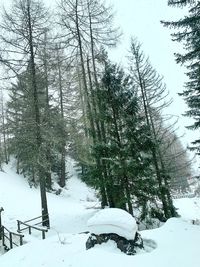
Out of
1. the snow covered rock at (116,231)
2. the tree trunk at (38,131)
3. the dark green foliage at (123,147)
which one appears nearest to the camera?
the snow covered rock at (116,231)

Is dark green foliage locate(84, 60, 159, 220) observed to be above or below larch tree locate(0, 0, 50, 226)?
below

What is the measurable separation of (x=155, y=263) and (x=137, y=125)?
9779 millimetres

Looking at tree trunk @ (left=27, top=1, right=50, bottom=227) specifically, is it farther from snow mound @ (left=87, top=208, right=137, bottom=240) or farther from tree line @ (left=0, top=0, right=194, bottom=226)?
snow mound @ (left=87, top=208, right=137, bottom=240)

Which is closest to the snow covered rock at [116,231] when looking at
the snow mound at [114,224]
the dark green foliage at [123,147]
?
the snow mound at [114,224]

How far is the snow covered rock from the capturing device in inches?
311

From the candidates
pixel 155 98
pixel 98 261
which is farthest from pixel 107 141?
pixel 98 261

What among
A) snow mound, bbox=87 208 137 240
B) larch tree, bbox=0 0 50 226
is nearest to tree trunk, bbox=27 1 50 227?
larch tree, bbox=0 0 50 226

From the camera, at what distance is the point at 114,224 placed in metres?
8.05

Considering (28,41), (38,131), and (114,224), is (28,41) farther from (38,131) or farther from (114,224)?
(114,224)

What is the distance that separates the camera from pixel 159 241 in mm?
8695

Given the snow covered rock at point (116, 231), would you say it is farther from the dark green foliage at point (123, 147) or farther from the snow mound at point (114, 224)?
the dark green foliage at point (123, 147)

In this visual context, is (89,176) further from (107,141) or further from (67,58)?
(67,58)

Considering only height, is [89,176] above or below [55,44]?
below

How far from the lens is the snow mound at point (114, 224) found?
26.1 feet
